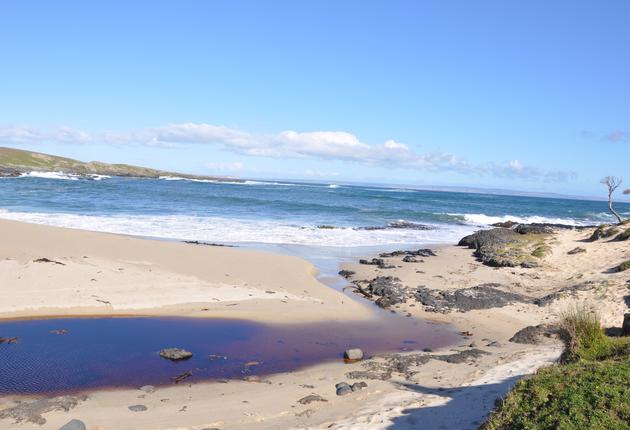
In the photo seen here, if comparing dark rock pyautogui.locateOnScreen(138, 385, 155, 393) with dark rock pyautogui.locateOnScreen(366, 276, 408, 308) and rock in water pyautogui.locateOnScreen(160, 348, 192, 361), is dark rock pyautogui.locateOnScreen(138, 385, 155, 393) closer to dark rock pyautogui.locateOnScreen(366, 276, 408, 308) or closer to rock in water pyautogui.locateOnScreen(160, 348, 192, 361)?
rock in water pyautogui.locateOnScreen(160, 348, 192, 361)

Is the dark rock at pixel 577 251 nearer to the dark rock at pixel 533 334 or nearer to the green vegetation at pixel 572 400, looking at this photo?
the dark rock at pixel 533 334

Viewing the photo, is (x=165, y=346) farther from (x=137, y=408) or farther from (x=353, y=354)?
(x=353, y=354)

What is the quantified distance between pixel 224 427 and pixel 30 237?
15.8 m

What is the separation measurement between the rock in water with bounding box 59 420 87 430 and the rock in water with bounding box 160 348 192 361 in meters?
3.02

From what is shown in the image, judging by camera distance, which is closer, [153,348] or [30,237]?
[153,348]

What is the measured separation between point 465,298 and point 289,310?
5281 mm

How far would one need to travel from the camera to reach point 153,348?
9688 mm

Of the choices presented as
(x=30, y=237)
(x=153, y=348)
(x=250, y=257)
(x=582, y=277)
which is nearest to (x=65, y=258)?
(x=30, y=237)

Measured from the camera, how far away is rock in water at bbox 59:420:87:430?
19.5 feet

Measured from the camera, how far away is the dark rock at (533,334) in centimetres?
1064

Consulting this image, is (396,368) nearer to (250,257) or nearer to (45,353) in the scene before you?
(45,353)

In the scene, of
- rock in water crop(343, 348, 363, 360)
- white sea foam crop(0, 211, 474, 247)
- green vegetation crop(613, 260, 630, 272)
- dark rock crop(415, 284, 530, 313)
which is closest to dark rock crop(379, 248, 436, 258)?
white sea foam crop(0, 211, 474, 247)

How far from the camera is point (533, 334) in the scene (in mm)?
10867

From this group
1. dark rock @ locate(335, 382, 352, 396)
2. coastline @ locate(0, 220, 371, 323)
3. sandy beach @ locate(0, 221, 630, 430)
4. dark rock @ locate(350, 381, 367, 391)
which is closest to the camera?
sandy beach @ locate(0, 221, 630, 430)
